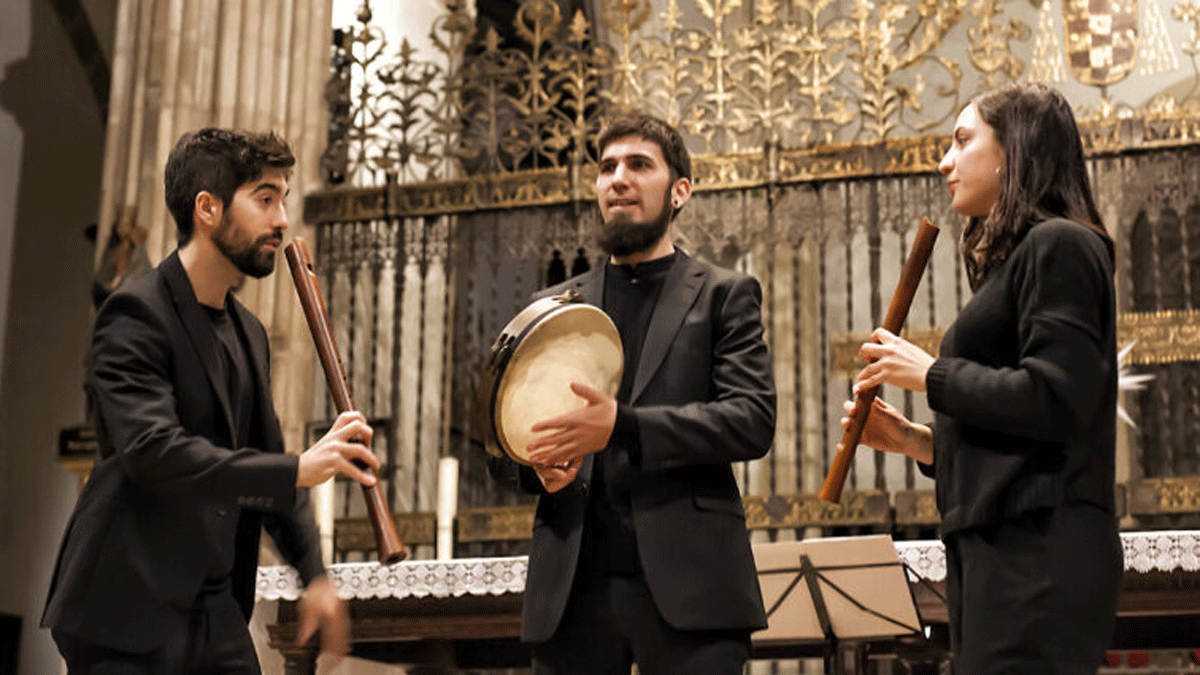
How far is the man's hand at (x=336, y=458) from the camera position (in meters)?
3.07

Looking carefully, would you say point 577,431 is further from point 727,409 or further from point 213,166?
point 213,166

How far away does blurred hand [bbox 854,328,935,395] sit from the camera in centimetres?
306

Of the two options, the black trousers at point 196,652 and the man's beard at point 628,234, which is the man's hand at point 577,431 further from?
the black trousers at point 196,652

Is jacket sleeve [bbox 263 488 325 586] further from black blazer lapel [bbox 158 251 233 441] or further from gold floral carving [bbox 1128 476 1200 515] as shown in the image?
gold floral carving [bbox 1128 476 1200 515]

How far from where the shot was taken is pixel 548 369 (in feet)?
10.5

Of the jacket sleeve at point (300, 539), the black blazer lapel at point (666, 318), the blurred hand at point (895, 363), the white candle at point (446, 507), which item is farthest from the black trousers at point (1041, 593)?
the white candle at point (446, 507)

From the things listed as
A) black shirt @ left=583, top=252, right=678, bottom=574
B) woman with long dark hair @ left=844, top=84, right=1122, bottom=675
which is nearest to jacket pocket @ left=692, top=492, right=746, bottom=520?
black shirt @ left=583, top=252, right=678, bottom=574

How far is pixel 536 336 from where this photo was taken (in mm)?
3170

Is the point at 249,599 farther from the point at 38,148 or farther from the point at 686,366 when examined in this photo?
the point at 38,148

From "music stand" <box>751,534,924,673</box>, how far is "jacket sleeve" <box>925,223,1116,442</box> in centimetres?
181

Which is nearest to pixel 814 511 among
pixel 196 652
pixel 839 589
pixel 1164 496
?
pixel 1164 496

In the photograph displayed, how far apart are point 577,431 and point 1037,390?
2.94ft

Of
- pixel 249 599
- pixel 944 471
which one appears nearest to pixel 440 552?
pixel 249 599

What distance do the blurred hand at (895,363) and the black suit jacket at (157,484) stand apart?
3.98ft
